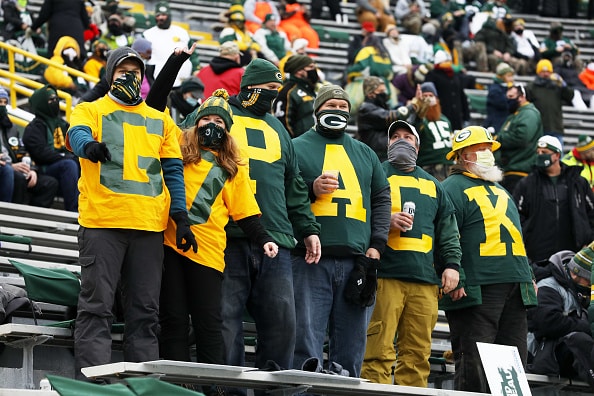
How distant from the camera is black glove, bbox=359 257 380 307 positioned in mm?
8523

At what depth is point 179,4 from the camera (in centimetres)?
2252

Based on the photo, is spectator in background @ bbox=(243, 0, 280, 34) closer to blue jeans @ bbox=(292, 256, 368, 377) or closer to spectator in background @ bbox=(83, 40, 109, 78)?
spectator in background @ bbox=(83, 40, 109, 78)

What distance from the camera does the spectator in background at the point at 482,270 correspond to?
30.9 ft

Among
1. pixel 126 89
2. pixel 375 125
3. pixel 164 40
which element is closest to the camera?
pixel 126 89

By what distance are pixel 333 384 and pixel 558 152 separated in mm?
5703

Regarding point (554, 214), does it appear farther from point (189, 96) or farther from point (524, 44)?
point (524, 44)

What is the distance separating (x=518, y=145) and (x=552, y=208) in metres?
1.99

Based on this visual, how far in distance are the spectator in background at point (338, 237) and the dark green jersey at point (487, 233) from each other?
36.1 inches

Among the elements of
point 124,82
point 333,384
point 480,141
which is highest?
point 124,82

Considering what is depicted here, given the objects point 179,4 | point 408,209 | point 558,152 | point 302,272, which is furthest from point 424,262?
point 179,4

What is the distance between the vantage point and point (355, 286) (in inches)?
336

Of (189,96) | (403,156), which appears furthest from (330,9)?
(403,156)

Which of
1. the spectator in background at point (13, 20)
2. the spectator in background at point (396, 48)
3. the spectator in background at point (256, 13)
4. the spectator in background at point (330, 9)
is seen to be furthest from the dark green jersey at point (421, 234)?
the spectator in background at point (330, 9)

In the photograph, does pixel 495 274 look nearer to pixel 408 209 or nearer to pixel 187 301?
pixel 408 209
